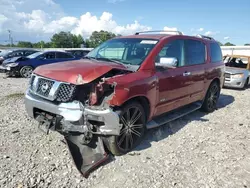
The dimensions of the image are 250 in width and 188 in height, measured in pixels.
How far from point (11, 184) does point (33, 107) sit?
4.17ft

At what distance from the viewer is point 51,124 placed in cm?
353

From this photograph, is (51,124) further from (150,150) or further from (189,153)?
(189,153)

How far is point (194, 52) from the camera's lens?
529 centimetres

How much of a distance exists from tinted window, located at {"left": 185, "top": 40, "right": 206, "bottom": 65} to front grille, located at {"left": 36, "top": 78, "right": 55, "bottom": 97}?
293cm

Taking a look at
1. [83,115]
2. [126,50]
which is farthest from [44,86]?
[126,50]

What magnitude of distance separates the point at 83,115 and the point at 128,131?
877mm

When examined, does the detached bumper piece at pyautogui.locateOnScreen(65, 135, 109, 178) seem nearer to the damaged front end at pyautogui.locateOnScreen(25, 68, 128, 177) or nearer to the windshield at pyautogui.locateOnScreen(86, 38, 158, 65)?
the damaged front end at pyautogui.locateOnScreen(25, 68, 128, 177)

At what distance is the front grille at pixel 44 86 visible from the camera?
3.44 metres

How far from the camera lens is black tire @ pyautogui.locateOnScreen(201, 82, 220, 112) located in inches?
242

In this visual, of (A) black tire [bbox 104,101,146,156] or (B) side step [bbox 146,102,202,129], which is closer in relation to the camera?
(A) black tire [bbox 104,101,146,156]

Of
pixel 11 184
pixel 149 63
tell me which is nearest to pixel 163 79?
pixel 149 63

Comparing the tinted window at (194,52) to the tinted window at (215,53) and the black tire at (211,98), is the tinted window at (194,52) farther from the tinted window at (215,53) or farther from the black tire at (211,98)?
the black tire at (211,98)

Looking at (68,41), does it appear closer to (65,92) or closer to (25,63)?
(25,63)

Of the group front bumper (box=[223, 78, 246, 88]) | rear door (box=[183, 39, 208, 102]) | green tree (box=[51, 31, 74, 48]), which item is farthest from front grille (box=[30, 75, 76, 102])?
green tree (box=[51, 31, 74, 48])
